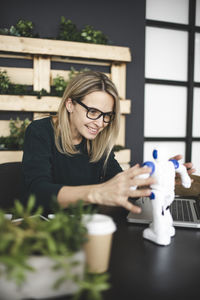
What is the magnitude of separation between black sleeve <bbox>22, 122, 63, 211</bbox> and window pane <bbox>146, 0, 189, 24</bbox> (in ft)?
8.81

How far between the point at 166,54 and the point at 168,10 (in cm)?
52

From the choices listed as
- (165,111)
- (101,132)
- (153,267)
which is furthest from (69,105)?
(165,111)

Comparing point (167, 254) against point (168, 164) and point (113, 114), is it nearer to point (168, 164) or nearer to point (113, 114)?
point (168, 164)

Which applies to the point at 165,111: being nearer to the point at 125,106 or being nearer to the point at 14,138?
the point at 125,106

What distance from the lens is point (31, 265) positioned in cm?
52

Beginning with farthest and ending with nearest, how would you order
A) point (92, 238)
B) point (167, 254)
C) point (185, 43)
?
point (185, 43)
point (167, 254)
point (92, 238)

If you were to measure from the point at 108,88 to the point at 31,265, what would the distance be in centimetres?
105

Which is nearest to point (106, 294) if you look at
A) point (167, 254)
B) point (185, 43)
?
point (167, 254)

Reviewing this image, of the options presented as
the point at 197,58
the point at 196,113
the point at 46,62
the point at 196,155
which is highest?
the point at 197,58

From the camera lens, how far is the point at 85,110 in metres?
1.45

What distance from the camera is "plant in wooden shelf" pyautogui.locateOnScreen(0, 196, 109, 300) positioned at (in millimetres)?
511

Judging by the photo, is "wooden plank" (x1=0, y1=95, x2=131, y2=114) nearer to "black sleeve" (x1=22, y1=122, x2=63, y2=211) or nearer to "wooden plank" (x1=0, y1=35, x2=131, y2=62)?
"wooden plank" (x1=0, y1=35, x2=131, y2=62)

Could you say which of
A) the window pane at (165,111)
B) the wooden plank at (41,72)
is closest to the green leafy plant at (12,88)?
the wooden plank at (41,72)

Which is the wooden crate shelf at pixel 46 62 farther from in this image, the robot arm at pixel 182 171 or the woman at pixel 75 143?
the robot arm at pixel 182 171
